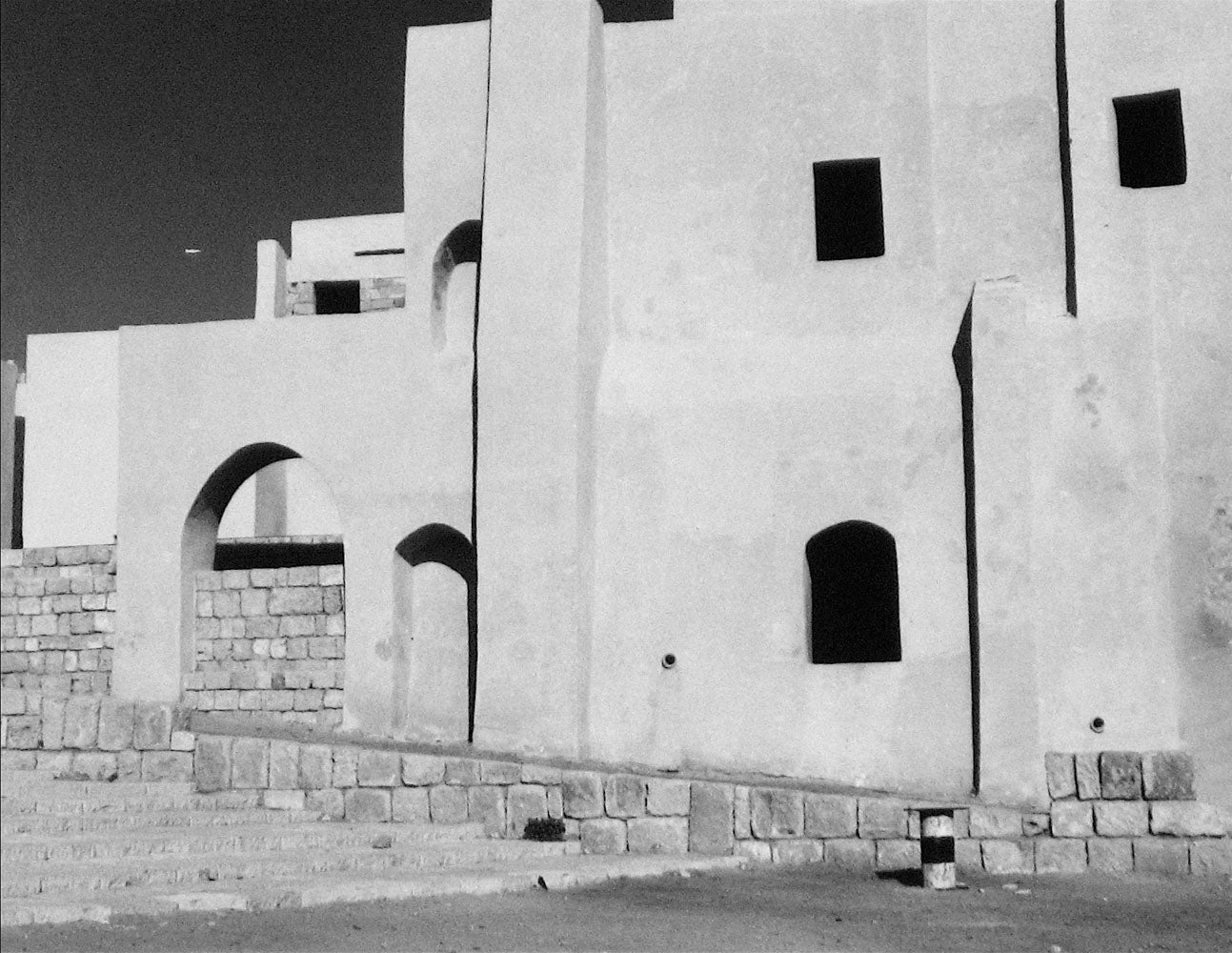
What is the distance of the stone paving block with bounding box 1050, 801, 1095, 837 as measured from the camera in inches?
458

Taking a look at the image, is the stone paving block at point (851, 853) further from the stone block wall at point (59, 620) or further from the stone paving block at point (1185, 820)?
the stone block wall at point (59, 620)

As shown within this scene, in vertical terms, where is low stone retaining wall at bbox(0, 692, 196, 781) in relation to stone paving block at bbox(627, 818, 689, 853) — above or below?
above

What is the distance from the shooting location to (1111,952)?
874cm

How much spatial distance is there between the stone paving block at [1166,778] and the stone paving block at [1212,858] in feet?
1.24

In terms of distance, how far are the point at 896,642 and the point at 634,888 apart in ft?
27.3

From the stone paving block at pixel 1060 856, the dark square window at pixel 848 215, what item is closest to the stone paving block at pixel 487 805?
the stone paving block at pixel 1060 856

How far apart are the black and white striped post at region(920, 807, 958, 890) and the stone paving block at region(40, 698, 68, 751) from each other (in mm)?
6641

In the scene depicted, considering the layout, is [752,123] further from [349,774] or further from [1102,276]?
[349,774]

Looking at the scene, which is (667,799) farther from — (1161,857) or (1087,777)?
(1161,857)

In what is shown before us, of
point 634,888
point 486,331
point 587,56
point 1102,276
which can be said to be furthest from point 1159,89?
point 634,888

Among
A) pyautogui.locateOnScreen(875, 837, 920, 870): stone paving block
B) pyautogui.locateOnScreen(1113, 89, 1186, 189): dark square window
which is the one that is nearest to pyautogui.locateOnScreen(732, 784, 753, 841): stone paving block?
→ pyautogui.locateOnScreen(875, 837, 920, 870): stone paving block

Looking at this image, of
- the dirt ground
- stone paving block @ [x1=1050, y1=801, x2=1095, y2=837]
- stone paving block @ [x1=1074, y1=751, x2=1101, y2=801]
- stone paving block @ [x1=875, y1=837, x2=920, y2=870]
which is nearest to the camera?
the dirt ground

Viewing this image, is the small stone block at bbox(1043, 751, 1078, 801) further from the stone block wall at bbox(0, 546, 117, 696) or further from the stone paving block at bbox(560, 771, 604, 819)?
the stone block wall at bbox(0, 546, 117, 696)

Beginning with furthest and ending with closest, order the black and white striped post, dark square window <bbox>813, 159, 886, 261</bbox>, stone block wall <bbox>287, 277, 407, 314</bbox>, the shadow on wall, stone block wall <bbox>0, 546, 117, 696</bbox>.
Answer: stone block wall <bbox>287, 277, 407, 314</bbox>, dark square window <bbox>813, 159, 886, 261</bbox>, stone block wall <bbox>0, 546, 117, 696</bbox>, the shadow on wall, the black and white striped post
